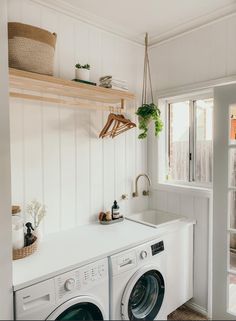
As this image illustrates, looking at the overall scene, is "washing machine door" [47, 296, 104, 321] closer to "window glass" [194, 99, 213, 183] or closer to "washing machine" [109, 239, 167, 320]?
"washing machine" [109, 239, 167, 320]

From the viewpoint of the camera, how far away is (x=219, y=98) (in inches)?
70.4

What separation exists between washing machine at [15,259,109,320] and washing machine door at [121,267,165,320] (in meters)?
0.17

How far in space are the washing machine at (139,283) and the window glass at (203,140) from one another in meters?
0.75

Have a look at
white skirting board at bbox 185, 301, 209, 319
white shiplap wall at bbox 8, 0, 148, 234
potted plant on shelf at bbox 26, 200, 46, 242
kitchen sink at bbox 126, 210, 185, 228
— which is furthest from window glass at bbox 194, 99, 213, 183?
potted plant on shelf at bbox 26, 200, 46, 242

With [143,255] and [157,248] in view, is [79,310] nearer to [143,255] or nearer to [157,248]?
[143,255]

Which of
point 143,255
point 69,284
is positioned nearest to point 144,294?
point 143,255

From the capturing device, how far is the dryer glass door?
1162mm

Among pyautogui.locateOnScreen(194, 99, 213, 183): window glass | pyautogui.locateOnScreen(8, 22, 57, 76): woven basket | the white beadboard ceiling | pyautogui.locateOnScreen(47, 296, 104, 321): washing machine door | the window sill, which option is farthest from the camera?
pyautogui.locateOnScreen(194, 99, 213, 183): window glass

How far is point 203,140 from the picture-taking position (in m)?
2.11

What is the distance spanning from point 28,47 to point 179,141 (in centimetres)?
149

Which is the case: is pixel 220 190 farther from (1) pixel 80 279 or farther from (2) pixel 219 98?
(1) pixel 80 279

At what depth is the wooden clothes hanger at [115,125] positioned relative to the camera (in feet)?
5.92

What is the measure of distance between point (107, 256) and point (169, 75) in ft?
5.21

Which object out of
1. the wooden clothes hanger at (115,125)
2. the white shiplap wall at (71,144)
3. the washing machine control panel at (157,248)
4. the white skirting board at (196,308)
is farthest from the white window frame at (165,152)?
the white skirting board at (196,308)
